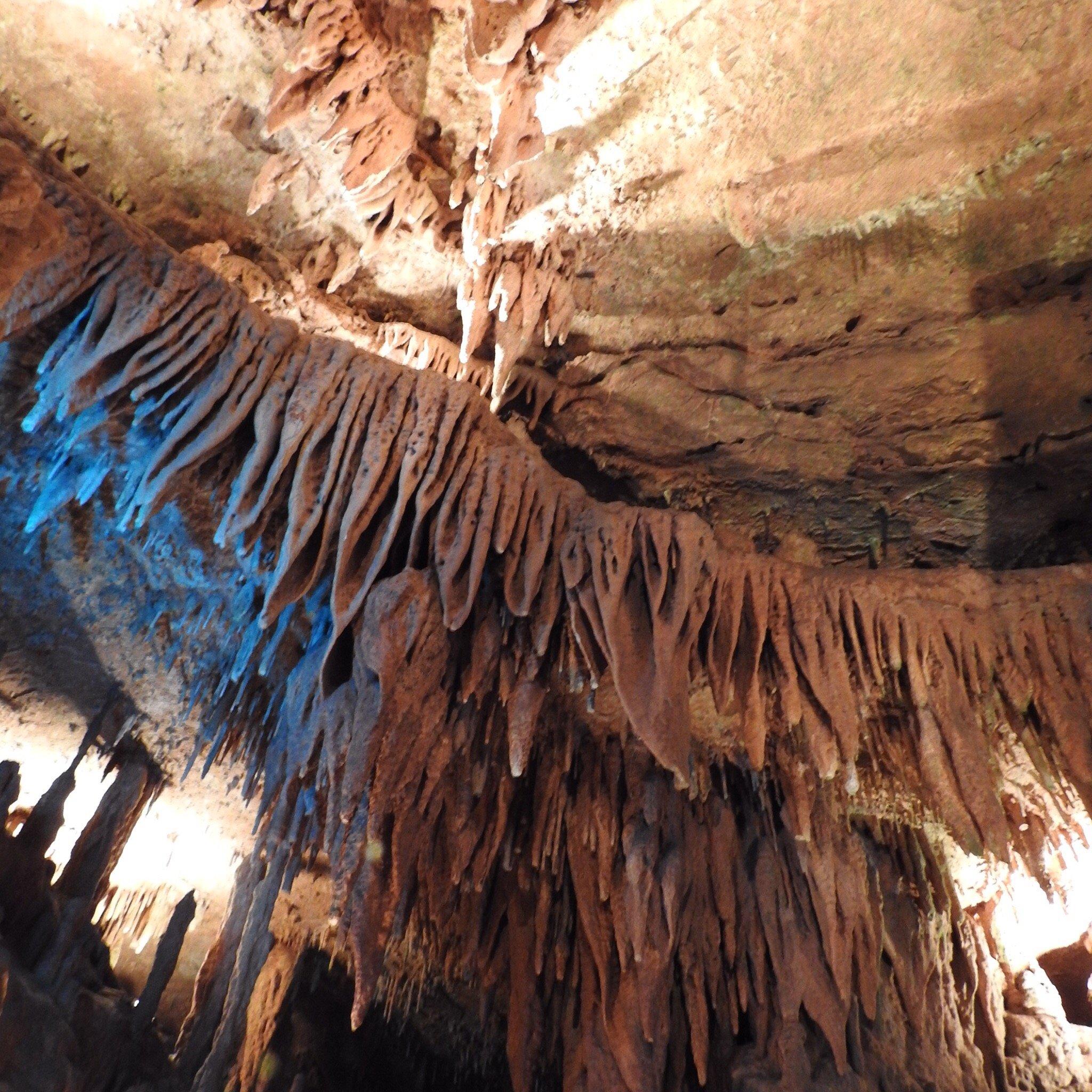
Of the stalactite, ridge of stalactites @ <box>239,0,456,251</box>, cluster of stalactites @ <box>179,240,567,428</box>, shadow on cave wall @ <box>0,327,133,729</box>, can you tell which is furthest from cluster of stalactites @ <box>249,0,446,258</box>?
the stalactite

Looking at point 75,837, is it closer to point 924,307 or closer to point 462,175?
point 462,175

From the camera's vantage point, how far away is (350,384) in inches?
114

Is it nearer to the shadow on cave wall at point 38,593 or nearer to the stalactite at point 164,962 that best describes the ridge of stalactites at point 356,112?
the shadow on cave wall at point 38,593

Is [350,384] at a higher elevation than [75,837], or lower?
higher

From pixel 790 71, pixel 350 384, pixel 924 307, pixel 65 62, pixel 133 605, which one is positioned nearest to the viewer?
pixel 350 384

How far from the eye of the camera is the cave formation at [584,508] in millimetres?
2854

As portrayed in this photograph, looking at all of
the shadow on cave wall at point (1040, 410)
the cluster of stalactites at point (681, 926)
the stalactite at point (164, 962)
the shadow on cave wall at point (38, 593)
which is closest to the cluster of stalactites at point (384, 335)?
the shadow on cave wall at point (38, 593)

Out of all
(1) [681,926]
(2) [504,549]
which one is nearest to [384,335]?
(2) [504,549]

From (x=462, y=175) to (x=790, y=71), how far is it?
167 centimetres

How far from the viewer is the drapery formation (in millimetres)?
2719

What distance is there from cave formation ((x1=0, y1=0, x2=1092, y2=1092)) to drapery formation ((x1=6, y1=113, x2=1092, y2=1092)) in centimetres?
2

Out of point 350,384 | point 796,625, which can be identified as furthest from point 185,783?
Result: point 796,625

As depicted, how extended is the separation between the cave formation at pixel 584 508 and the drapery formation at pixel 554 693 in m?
0.02

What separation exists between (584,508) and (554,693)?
1.14m
